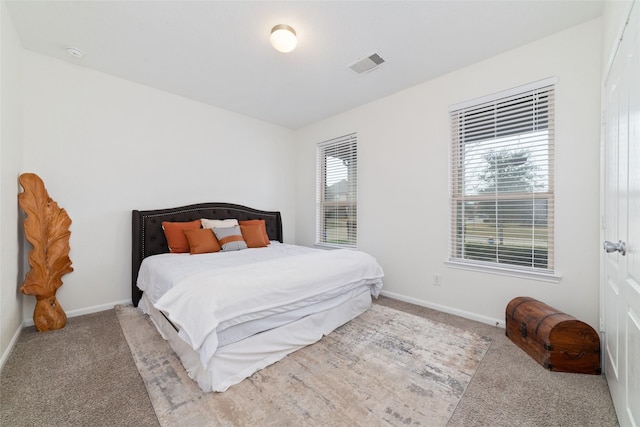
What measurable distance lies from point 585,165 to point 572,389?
1699mm

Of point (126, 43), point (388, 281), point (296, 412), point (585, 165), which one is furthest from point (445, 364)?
point (126, 43)

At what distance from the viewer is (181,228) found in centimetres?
329

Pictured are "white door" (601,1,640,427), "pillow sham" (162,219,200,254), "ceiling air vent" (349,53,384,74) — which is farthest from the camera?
"pillow sham" (162,219,200,254)

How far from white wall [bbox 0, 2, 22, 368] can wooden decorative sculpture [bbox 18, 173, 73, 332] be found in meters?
0.09

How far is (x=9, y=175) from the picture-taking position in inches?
84.1

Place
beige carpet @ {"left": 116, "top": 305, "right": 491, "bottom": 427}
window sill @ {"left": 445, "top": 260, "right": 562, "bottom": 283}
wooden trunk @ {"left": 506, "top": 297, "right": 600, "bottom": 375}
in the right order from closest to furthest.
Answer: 1. beige carpet @ {"left": 116, "top": 305, "right": 491, "bottom": 427}
2. wooden trunk @ {"left": 506, "top": 297, "right": 600, "bottom": 375}
3. window sill @ {"left": 445, "top": 260, "right": 562, "bottom": 283}

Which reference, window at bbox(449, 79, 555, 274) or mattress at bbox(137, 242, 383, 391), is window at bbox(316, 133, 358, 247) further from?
window at bbox(449, 79, 555, 274)

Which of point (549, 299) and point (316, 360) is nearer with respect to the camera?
point (316, 360)

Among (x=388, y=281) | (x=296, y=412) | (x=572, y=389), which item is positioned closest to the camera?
(x=296, y=412)

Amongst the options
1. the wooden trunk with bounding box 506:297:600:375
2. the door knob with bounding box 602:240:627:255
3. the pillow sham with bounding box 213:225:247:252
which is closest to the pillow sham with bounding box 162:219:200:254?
the pillow sham with bounding box 213:225:247:252

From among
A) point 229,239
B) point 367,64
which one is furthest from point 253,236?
point 367,64

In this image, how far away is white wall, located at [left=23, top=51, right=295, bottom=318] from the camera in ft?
8.84

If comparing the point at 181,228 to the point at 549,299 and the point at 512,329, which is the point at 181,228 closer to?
the point at 512,329

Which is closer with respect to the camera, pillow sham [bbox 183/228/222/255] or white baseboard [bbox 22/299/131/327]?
white baseboard [bbox 22/299/131/327]
